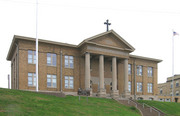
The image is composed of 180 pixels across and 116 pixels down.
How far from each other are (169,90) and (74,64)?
48.8m

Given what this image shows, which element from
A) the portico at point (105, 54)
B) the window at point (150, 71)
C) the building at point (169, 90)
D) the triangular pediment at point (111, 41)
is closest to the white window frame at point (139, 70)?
the window at point (150, 71)

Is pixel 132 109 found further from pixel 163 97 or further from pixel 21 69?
pixel 163 97

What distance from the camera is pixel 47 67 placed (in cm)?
3278

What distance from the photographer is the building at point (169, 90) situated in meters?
60.2

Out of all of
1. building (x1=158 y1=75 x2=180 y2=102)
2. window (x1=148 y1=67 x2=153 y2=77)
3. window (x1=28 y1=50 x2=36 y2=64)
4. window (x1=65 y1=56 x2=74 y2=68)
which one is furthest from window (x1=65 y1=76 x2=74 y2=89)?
building (x1=158 y1=75 x2=180 y2=102)

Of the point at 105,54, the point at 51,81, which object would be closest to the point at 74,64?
the point at 51,81

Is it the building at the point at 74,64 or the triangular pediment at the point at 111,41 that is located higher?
the triangular pediment at the point at 111,41

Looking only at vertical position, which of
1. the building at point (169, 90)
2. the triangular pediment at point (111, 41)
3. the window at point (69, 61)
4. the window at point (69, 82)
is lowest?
the building at point (169, 90)

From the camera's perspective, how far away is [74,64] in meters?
34.9

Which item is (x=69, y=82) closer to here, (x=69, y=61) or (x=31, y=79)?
(x=69, y=61)

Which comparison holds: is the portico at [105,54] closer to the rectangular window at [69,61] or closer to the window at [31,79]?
the rectangular window at [69,61]

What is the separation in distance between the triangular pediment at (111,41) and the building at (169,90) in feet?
99.0

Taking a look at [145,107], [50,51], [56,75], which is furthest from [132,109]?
[50,51]

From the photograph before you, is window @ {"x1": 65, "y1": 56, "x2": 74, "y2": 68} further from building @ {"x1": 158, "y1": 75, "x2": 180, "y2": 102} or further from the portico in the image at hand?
building @ {"x1": 158, "y1": 75, "x2": 180, "y2": 102}
